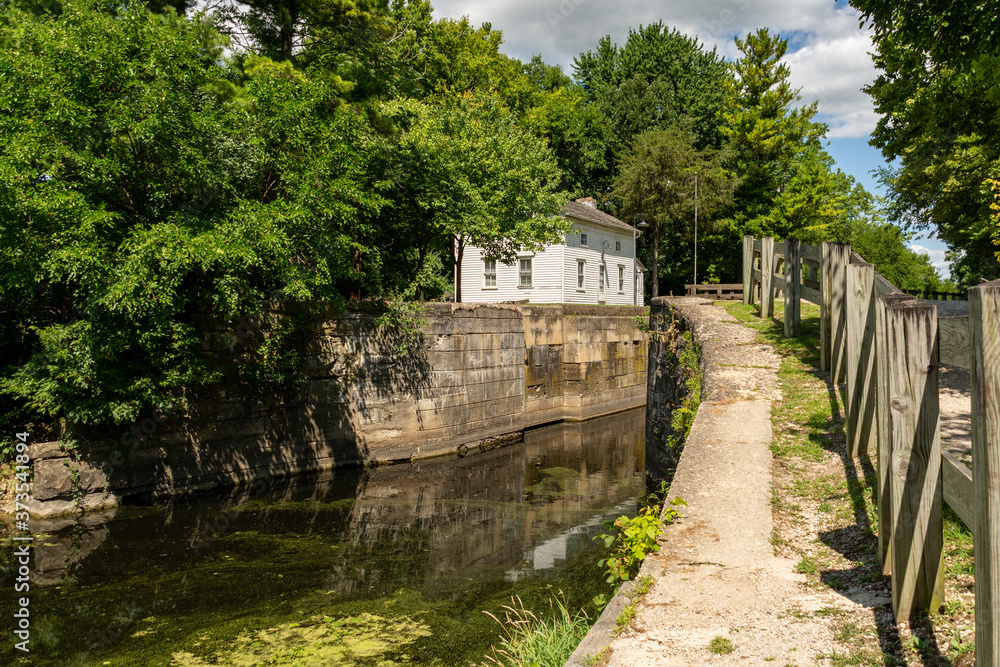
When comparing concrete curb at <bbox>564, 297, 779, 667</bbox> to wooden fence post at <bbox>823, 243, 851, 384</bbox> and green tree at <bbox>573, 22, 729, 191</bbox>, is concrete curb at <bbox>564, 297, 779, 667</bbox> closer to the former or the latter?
wooden fence post at <bbox>823, 243, 851, 384</bbox>

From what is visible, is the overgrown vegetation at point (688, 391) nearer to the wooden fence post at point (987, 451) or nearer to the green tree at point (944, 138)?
the wooden fence post at point (987, 451)

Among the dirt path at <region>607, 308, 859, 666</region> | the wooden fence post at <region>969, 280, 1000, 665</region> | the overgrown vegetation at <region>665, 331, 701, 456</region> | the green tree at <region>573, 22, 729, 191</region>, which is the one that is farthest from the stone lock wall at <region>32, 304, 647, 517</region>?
the green tree at <region>573, 22, 729, 191</region>

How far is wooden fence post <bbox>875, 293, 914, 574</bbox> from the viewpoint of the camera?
3.34 m

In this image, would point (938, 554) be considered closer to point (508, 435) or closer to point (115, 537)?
point (115, 537)

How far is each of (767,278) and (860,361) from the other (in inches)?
265

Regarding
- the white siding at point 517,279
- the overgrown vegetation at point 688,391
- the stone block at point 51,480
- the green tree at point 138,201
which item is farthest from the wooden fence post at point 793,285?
the white siding at point 517,279

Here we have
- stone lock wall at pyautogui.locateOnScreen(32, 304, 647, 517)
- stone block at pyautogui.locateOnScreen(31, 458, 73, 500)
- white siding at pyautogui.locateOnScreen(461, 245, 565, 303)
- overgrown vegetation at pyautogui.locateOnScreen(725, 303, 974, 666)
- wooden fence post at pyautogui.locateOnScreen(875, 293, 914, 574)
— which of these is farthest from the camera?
white siding at pyautogui.locateOnScreen(461, 245, 565, 303)

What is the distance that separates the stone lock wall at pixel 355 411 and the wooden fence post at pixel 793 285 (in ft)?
27.8

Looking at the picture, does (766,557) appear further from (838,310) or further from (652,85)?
(652,85)

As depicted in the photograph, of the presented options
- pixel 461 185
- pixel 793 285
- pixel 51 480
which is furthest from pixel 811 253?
pixel 51 480

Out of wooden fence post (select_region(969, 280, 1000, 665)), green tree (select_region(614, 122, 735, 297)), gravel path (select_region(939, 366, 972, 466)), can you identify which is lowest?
gravel path (select_region(939, 366, 972, 466))

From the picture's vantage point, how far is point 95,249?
344 inches

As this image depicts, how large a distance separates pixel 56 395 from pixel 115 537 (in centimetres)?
237

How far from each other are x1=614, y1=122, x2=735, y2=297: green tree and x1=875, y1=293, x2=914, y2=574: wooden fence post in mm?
34169
